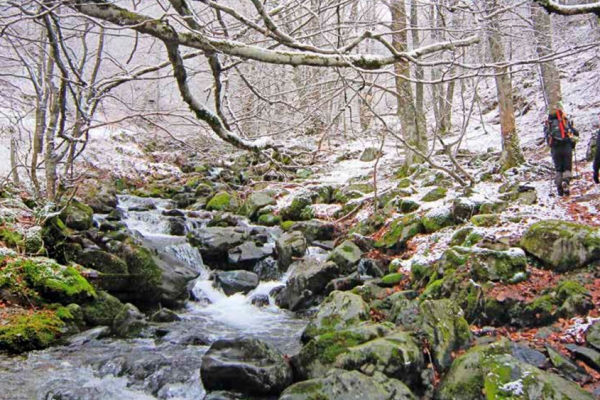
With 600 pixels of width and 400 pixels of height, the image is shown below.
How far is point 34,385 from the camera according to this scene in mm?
4941

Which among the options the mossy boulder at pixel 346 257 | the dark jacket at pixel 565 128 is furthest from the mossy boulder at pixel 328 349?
the dark jacket at pixel 565 128

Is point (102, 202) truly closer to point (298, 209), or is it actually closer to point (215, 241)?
point (215, 241)

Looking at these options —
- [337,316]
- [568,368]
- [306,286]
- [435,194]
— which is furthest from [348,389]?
[435,194]

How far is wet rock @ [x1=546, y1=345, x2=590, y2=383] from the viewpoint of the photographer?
4.32 m

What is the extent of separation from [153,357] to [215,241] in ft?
15.7

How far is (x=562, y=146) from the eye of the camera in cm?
824

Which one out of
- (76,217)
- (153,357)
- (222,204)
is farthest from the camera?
(222,204)

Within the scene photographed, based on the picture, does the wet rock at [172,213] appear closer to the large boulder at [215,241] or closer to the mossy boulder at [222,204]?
the mossy boulder at [222,204]

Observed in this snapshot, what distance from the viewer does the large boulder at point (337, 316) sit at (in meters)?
6.00

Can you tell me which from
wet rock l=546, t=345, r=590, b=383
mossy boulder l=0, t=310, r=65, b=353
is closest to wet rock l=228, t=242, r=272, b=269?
mossy boulder l=0, t=310, r=65, b=353

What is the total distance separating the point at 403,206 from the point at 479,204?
6.93 feet

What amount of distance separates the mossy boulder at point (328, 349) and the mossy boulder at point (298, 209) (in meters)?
7.64

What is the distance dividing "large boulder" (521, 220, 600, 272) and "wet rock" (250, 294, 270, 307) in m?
4.58

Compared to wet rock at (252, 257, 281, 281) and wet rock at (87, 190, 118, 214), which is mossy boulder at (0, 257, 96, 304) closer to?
wet rock at (252, 257, 281, 281)
